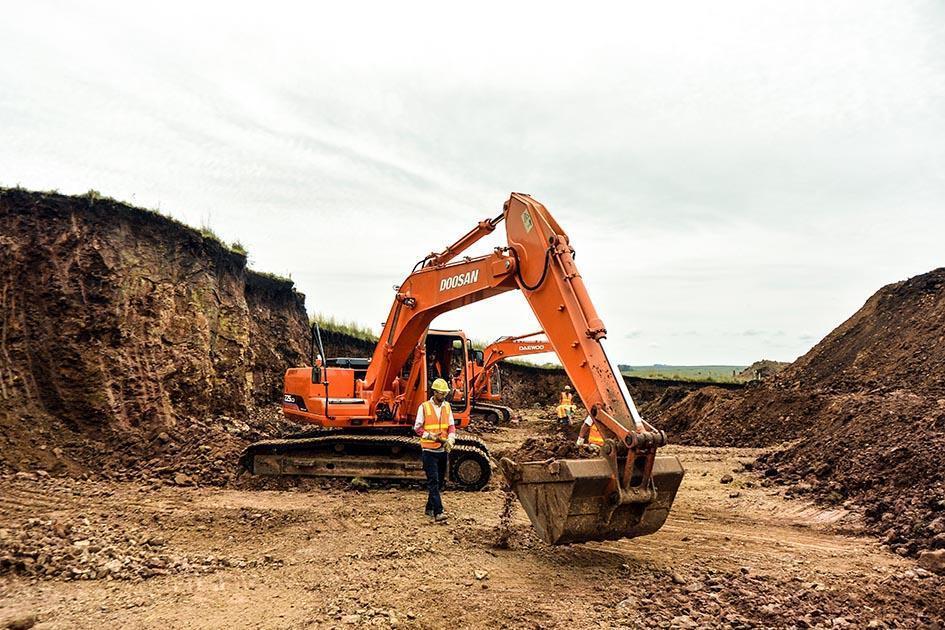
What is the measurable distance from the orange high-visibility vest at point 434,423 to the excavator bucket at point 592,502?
75.4 inches

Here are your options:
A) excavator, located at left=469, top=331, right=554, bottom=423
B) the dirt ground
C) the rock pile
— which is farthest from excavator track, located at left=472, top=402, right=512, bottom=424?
the rock pile

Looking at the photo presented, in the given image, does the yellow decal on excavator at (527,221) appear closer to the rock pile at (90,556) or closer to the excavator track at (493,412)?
the rock pile at (90,556)

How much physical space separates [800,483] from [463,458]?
4977 mm

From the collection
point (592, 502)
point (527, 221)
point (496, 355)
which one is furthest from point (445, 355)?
point (496, 355)

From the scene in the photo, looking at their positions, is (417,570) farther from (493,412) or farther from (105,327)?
(493,412)

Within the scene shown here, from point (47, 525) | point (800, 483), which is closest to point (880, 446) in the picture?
point (800, 483)

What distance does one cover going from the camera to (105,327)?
10742mm

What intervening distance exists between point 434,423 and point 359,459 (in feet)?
8.40

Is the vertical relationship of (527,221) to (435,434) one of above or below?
above

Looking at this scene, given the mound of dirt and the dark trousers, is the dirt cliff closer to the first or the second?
the dark trousers

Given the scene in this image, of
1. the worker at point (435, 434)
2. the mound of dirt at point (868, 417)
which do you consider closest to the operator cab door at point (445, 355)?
the worker at point (435, 434)

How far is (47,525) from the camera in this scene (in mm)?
6105

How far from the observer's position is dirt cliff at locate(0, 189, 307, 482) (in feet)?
32.1

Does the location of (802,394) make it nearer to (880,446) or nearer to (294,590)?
(880,446)
